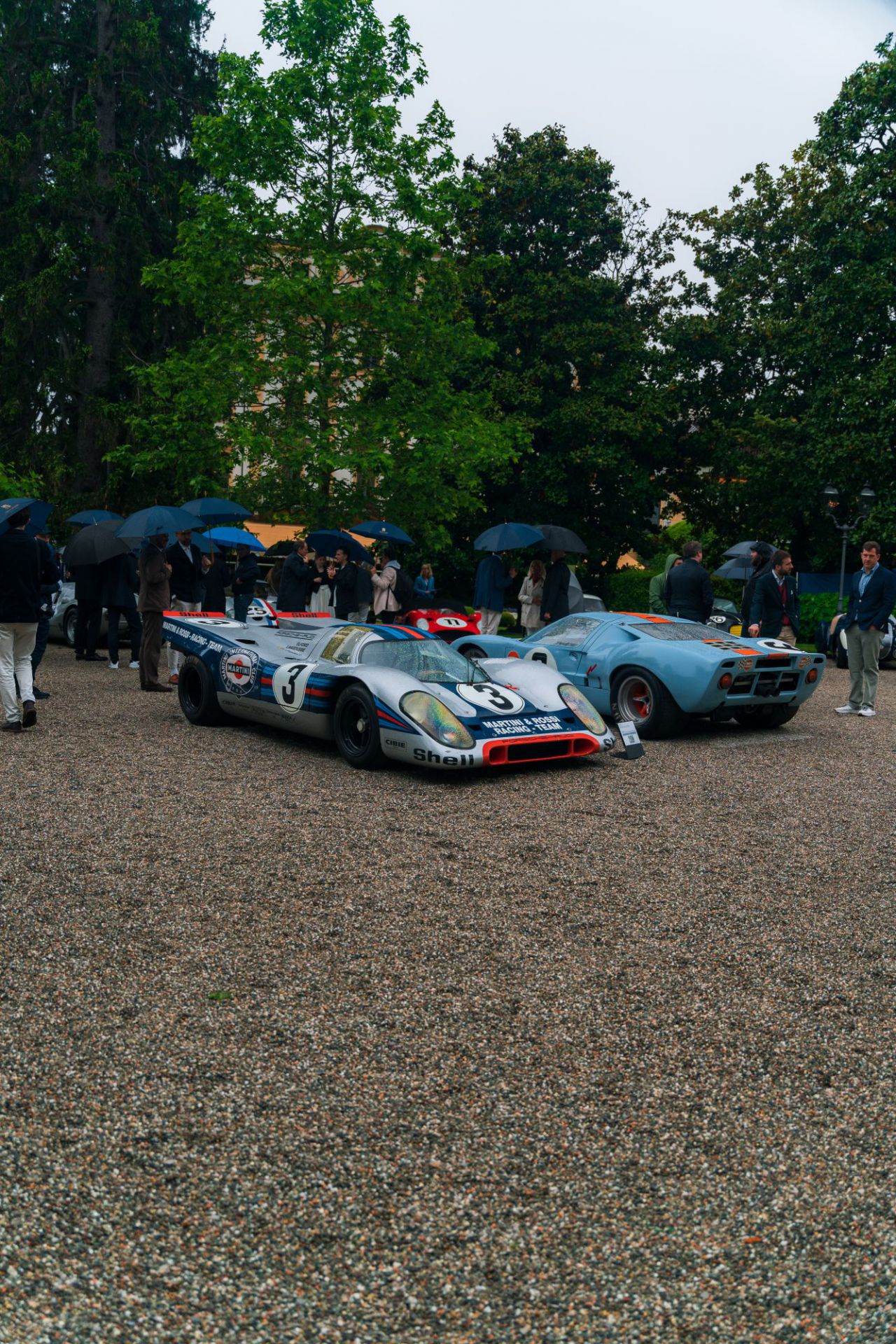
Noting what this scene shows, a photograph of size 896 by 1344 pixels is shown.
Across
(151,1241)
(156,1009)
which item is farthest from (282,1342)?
(156,1009)

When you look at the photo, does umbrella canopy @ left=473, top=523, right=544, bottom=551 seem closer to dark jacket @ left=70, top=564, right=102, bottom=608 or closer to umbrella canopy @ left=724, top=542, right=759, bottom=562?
dark jacket @ left=70, top=564, right=102, bottom=608

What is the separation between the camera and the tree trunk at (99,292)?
2469cm

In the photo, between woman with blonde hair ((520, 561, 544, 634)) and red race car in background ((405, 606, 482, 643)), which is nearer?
woman with blonde hair ((520, 561, 544, 634))

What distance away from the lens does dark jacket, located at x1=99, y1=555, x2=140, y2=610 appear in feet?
48.1

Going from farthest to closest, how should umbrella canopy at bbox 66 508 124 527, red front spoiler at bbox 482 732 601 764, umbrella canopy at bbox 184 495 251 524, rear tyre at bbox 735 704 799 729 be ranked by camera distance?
umbrella canopy at bbox 66 508 124 527
umbrella canopy at bbox 184 495 251 524
rear tyre at bbox 735 704 799 729
red front spoiler at bbox 482 732 601 764

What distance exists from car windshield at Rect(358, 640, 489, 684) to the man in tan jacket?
14.2ft

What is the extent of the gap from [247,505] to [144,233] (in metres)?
7.88

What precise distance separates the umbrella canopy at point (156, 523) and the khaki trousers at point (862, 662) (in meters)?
7.30

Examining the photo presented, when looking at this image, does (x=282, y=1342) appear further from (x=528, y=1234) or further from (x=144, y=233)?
(x=144, y=233)

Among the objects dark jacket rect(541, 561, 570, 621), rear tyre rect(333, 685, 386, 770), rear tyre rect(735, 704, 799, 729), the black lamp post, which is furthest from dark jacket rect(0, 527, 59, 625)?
the black lamp post

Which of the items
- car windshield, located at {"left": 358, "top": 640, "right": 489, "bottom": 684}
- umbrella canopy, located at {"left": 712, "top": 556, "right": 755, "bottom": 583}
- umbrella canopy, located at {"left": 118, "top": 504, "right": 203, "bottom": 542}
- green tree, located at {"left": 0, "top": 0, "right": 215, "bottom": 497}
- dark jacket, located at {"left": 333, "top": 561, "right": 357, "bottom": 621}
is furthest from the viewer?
green tree, located at {"left": 0, "top": 0, "right": 215, "bottom": 497}

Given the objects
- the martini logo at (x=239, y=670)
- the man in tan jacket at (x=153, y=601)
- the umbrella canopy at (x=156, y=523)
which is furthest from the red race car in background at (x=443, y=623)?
the martini logo at (x=239, y=670)

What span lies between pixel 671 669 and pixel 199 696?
4.19 metres

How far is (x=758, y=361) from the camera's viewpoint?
32.2 metres
